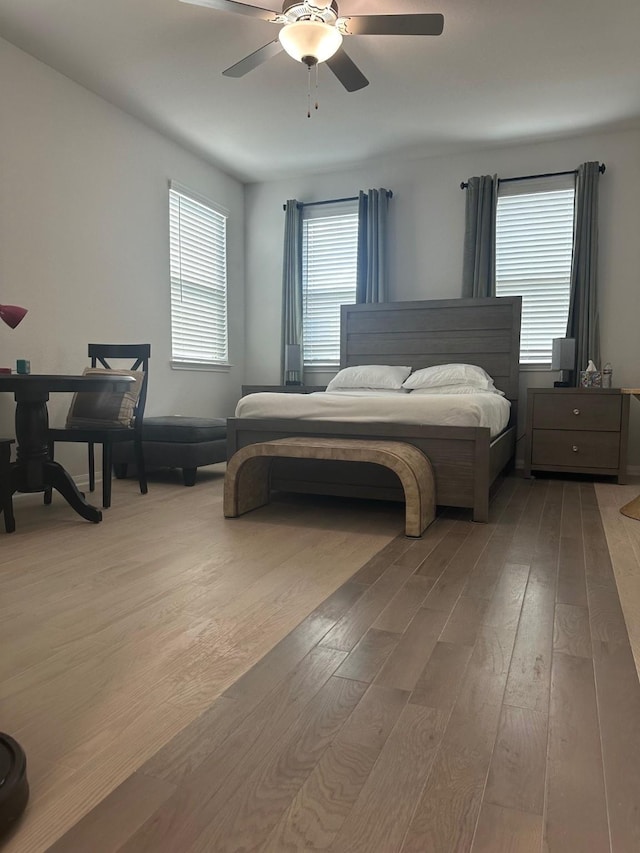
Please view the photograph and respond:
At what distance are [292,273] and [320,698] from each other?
4764 mm

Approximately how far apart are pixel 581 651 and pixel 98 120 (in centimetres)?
432

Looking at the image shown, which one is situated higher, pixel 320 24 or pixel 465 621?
pixel 320 24

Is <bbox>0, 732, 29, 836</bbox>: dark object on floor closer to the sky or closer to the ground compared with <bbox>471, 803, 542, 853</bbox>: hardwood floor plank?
closer to the sky

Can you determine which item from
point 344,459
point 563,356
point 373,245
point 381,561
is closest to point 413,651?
point 381,561

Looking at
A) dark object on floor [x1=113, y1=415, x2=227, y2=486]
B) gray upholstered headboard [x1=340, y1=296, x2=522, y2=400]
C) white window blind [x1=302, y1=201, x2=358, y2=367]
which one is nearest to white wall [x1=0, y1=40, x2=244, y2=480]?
dark object on floor [x1=113, y1=415, x2=227, y2=486]

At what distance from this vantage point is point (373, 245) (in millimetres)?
5105

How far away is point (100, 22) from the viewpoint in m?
3.06

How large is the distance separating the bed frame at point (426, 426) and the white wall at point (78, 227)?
4.59ft

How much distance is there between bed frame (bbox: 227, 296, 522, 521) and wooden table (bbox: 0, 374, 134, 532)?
34.9 inches

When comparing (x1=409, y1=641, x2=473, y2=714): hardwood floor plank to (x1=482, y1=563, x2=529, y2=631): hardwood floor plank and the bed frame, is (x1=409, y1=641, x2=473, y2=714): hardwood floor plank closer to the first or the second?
(x1=482, y1=563, x2=529, y2=631): hardwood floor plank

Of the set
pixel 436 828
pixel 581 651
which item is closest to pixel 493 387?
pixel 581 651

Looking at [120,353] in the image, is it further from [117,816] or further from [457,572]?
[117,816]

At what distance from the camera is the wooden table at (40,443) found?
8.71ft

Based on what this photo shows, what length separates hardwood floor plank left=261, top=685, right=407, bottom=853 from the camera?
0.88m
